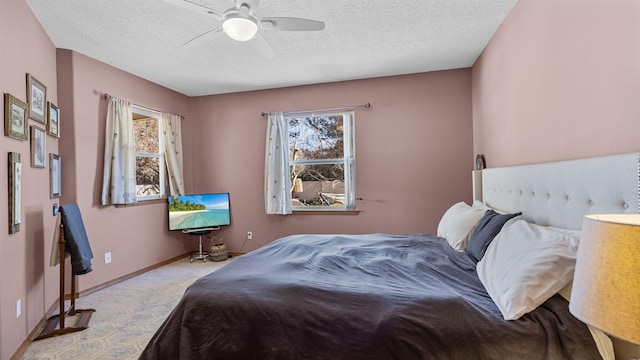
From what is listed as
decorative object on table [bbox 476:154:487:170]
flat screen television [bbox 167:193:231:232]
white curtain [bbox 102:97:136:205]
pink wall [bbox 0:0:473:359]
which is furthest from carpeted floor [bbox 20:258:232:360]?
decorative object on table [bbox 476:154:487:170]

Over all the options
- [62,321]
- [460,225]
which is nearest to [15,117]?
[62,321]

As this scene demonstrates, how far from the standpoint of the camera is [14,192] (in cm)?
210

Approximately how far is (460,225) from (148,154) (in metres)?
3.97

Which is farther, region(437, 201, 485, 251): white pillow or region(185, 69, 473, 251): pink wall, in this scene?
region(185, 69, 473, 251): pink wall

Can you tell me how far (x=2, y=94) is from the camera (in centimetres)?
206

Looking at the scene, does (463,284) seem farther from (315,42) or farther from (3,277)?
(3,277)

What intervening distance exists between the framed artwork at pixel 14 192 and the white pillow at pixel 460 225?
3.12 metres

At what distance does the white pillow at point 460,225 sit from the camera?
7.50 ft

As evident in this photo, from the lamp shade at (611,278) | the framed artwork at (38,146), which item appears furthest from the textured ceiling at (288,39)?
the lamp shade at (611,278)

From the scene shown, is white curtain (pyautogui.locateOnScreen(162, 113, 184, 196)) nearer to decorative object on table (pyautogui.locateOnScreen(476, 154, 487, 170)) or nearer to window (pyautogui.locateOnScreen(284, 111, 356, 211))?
window (pyautogui.locateOnScreen(284, 111, 356, 211))

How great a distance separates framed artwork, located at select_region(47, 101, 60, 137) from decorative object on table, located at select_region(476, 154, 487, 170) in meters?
4.33

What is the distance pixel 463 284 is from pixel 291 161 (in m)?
3.29

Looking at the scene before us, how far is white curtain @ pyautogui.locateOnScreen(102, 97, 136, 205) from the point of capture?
350 cm

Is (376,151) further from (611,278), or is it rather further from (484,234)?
(611,278)
